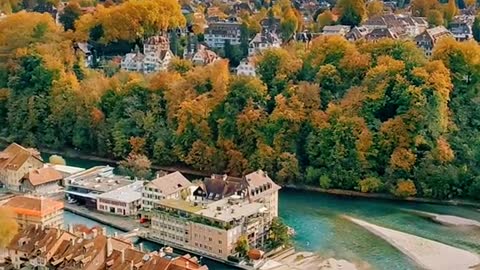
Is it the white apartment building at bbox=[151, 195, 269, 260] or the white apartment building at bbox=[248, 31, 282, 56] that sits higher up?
the white apartment building at bbox=[248, 31, 282, 56]

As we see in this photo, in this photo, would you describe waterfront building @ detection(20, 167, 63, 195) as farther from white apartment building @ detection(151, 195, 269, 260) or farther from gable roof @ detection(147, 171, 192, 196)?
white apartment building @ detection(151, 195, 269, 260)

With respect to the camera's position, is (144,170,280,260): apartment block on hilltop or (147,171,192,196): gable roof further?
(147,171,192,196): gable roof

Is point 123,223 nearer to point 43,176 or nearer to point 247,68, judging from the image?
point 43,176

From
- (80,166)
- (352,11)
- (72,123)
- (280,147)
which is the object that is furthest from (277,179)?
(352,11)

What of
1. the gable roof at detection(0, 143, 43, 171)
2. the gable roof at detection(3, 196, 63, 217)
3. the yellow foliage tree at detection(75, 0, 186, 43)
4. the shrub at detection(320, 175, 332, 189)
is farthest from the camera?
the yellow foliage tree at detection(75, 0, 186, 43)

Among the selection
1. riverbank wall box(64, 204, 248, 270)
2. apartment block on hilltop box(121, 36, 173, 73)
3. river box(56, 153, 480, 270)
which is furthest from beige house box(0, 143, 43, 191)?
apartment block on hilltop box(121, 36, 173, 73)

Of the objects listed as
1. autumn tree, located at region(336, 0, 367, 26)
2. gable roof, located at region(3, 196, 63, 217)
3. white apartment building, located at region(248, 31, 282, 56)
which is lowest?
gable roof, located at region(3, 196, 63, 217)
